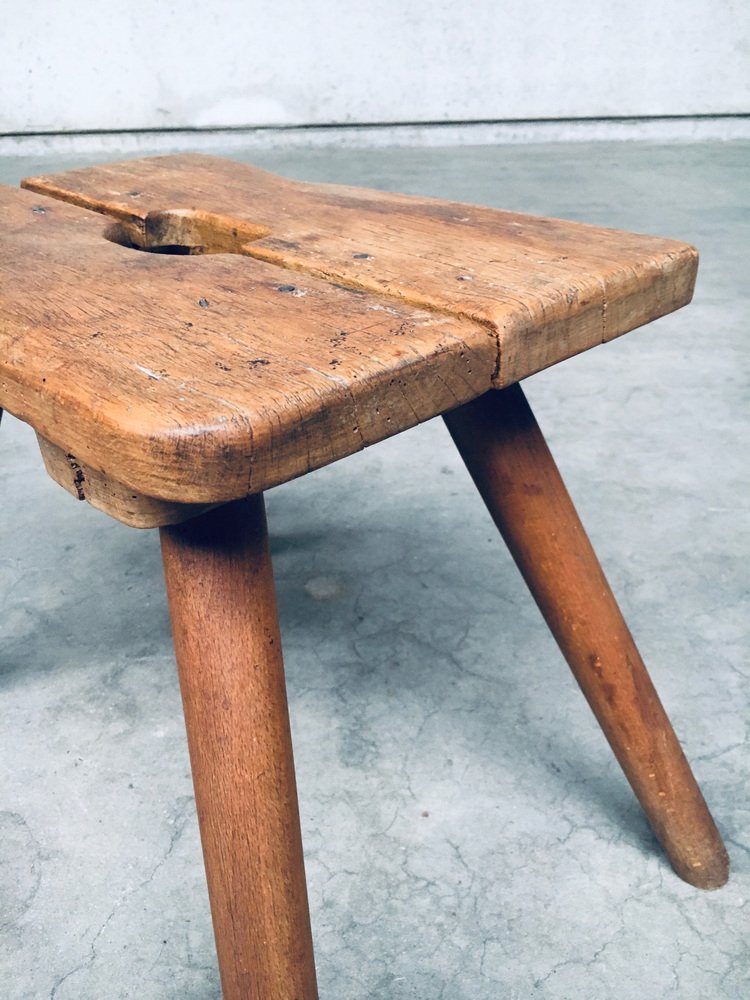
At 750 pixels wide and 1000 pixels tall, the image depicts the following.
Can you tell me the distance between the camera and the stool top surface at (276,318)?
1.70 ft

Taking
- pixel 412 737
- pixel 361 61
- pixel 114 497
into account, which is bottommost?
pixel 412 737

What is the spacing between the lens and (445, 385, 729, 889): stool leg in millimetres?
800

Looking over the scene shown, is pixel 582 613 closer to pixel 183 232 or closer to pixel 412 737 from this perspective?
pixel 412 737

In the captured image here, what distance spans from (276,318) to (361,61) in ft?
11.0

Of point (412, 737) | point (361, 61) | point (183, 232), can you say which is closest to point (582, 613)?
point (412, 737)

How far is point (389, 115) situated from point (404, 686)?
3.16 meters

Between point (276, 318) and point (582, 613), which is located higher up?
point (276, 318)

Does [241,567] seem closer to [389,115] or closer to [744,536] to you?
[744,536]

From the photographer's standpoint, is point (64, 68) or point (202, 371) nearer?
point (202, 371)

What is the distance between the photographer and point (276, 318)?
639 millimetres

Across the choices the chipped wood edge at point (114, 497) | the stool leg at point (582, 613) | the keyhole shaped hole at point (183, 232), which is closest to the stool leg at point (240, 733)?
the chipped wood edge at point (114, 497)

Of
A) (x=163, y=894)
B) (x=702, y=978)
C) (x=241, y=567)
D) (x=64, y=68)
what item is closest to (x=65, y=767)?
(x=163, y=894)

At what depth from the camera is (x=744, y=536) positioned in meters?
1.27

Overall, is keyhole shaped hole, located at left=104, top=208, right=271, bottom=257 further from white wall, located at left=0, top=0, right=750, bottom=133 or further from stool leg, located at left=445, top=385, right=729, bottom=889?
white wall, located at left=0, top=0, right=750, bottom=133
